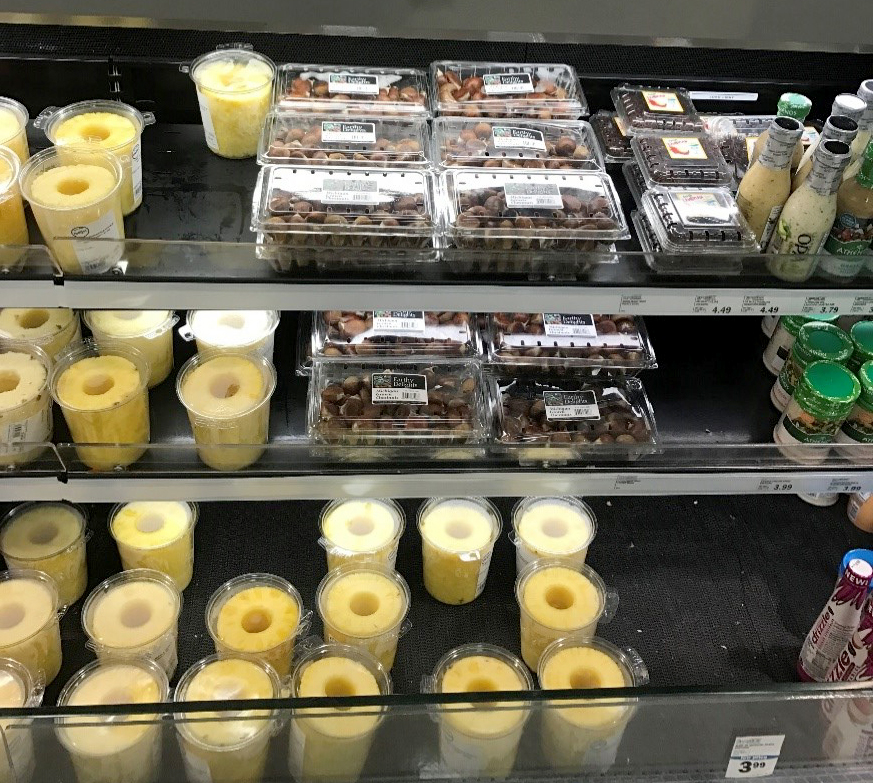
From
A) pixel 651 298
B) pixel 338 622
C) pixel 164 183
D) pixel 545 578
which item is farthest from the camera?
pixel 545 578

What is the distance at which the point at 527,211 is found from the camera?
1.63 metres

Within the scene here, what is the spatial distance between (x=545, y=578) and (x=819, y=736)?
616 millimetres

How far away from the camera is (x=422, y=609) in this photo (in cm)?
214

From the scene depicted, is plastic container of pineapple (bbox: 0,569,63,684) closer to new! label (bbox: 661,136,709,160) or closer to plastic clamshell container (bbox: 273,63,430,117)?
plastic clamshell container (bbox: 273,63,430,117)

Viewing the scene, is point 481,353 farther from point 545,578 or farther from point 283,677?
point 283,677

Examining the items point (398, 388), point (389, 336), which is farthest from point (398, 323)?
point (398, 388)

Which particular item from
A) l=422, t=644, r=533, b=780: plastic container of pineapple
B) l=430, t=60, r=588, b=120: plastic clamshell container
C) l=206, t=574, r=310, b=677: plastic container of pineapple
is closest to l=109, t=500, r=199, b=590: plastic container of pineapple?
l=206, t=574, r=310, b=677: plastic container of pineapple

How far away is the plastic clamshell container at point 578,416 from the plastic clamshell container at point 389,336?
14 centimetres

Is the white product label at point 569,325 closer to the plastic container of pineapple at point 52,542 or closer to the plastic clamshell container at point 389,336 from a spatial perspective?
the plastic clamshell container at point 389,336

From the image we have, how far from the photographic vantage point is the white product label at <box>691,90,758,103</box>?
1998 mm

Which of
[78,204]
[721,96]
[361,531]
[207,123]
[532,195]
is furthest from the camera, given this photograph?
[361,531]

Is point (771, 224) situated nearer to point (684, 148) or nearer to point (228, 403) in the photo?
point (684, 148)

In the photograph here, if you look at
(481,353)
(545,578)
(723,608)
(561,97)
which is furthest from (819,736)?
(561,97)

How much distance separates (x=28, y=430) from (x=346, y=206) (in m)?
0.71
